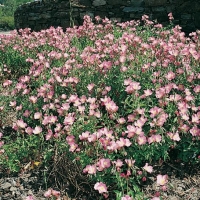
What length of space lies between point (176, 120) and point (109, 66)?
0.94 m

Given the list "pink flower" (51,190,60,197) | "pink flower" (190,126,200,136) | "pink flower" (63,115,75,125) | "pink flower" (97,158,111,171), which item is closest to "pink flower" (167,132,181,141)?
"pink flower" (190,126,200,136)

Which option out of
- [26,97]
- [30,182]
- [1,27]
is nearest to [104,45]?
[26,97]

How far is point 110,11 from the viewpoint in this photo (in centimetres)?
762

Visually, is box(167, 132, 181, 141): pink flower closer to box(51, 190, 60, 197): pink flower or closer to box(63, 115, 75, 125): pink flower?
box(63, 115, 75, 125): pink flower

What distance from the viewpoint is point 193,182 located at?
123 inches

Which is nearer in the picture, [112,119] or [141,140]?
[141,140]

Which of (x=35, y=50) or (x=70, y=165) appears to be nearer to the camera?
(x=70, y=165)

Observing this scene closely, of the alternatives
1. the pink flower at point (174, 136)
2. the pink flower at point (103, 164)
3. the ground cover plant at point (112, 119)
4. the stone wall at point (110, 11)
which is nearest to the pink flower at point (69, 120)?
the ground cover plant at point (112, 119)

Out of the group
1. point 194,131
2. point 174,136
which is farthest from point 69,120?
point 194,131

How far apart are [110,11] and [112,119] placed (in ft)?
15.8

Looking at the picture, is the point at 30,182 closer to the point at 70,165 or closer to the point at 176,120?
the point at 70,165

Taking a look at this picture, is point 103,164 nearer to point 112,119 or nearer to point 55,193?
point 55,193

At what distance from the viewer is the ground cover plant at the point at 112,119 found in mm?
2838

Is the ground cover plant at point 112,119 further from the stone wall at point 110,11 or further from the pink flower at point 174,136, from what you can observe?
the stone wall at point 110,11
